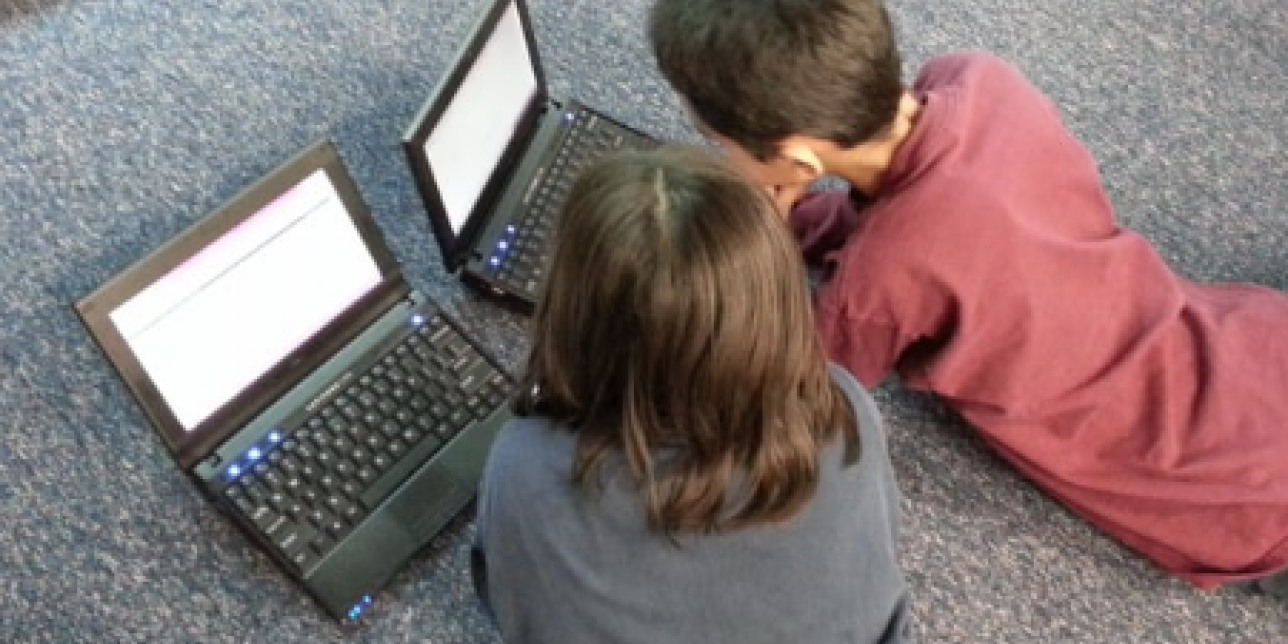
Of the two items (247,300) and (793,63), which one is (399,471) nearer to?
(247,300)

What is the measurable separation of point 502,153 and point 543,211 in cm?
7

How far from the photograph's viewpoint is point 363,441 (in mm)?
952

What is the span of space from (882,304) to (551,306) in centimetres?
32

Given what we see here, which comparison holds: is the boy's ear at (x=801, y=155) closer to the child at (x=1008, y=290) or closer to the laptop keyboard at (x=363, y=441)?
the child at (x=1008, y=290)

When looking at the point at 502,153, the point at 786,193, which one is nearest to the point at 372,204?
the point at 502,153

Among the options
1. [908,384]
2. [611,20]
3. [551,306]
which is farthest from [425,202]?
[611,20]

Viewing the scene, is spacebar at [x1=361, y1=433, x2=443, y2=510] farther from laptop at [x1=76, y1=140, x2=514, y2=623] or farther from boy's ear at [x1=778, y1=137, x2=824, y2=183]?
boy's ear at [x1=778, y1=137, x2=824, y2=183]

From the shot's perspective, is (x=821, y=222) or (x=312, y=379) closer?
(x=312, y=379)

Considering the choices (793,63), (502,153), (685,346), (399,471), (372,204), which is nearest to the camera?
(685,346)

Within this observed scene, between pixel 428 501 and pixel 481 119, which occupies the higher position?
Result: pixel 481 119

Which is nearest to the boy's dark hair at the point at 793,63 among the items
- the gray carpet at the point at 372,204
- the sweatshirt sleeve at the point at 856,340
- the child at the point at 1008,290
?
the child at the point at 1008,290

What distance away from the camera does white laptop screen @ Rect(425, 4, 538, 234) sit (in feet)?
3.16

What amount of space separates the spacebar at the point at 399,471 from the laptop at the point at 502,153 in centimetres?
18

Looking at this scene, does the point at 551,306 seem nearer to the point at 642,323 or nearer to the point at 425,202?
the point at 642,323
